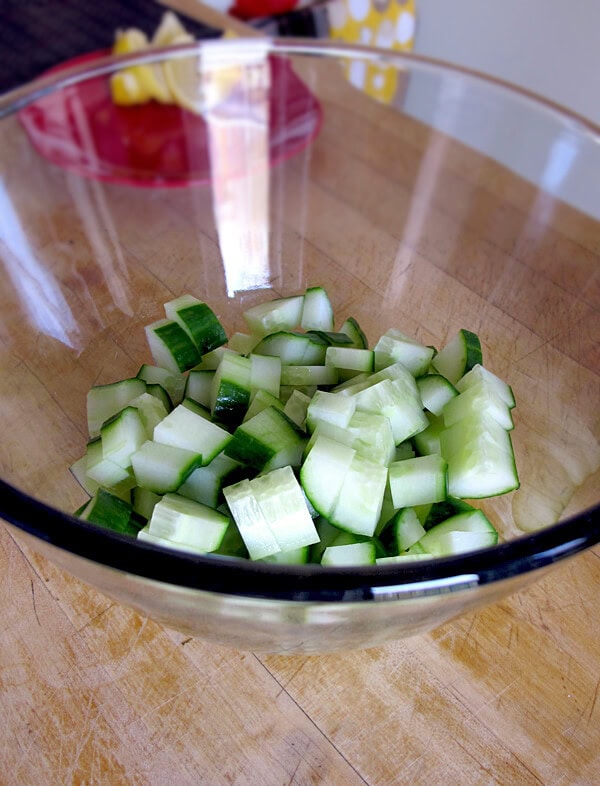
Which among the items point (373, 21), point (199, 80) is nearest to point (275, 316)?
point (199, 80)

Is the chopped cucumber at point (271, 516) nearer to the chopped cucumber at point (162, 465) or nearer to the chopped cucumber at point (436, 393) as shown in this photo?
the chopped cucumber at point (162, 465)

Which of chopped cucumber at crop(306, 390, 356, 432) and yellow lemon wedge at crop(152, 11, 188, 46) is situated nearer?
chopped cucumber at crop(306, 390, 356, 432)

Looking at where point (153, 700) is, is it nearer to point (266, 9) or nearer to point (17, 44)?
point (17, 44)

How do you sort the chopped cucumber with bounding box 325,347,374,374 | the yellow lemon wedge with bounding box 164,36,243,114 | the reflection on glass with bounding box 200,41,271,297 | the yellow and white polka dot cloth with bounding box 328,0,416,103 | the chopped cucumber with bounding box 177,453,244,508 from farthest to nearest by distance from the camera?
the yellow and white polka dot cloth with bounding box 328,0,416,103 < the yellow lemon wedge with bounding box 164,36,243,114 < the reflection on glass with bounding box 200,41,271,297 < the chopped cucumber with bounding box 325,347,374,374 < the chopped cucumber with bounding box 177,453,244,508

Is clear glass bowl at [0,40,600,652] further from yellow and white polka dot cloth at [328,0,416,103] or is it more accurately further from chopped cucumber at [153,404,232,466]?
yellow and white polka dot cloth at [328,0,416,103]

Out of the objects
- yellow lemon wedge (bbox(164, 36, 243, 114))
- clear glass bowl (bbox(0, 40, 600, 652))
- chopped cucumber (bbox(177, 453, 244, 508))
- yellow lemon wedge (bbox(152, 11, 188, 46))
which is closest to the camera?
clear glass bowl (bbox(0, 40, 600, 652))

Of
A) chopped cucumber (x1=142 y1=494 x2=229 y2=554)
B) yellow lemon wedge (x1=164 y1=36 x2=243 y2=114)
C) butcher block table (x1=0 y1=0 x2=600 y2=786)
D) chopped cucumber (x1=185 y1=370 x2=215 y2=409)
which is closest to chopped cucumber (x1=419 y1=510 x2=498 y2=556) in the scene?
butcher block table (x1=0 y1=0 x2=600 y2=786)

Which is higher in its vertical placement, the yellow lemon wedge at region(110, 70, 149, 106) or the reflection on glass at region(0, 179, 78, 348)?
the yellow lemon wedge at region(110, 70, 149, 106)

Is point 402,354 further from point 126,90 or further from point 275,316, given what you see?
point 126,90
